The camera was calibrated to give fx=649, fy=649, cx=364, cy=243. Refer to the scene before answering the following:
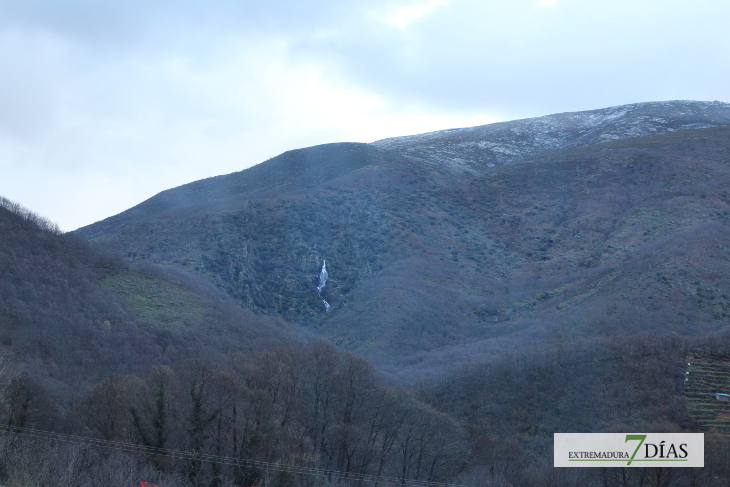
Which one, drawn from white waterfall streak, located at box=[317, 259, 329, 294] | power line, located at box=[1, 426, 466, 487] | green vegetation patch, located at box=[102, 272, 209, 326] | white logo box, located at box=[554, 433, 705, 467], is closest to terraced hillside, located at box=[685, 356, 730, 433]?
white logo box, located at box=[554, 433, 705, 467]

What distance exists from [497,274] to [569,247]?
9.10 m

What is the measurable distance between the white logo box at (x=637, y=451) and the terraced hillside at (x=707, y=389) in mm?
10640

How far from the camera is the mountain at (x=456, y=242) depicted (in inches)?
2158

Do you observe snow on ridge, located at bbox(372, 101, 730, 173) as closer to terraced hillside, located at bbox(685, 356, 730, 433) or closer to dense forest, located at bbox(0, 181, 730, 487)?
dense forest, located at bbox(0, 181, 730, 487)

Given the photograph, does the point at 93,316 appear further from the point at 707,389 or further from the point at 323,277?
the point at 707,389

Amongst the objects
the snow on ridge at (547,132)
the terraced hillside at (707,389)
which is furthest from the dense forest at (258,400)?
the snow on ridge at (547,132)

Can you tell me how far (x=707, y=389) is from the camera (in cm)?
3831

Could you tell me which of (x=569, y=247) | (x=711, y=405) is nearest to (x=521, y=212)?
(x=569, y=247)

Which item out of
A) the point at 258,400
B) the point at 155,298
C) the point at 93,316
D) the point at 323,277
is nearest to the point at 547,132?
the point at 323,277

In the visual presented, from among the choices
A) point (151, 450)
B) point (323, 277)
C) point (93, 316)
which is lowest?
point (151, 450)

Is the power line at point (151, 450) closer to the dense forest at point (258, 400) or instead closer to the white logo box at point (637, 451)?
the dense forest at point (258, 400)

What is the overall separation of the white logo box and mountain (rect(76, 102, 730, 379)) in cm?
2338

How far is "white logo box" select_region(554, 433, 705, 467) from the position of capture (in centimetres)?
2462

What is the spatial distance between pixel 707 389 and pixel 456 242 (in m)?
42.8
